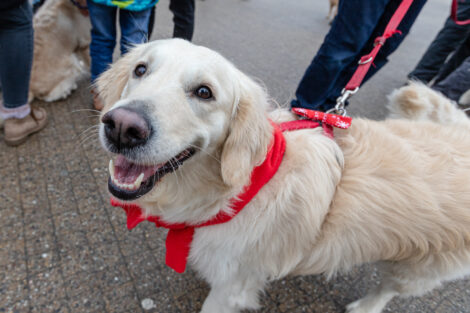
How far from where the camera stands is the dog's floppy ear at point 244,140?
59.4 inches

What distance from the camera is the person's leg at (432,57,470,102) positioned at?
3938mm

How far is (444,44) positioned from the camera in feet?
14.3

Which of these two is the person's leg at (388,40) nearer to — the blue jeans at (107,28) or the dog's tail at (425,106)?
the dog's tail at (425,106)

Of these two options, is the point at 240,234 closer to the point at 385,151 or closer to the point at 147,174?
the point at 147,174

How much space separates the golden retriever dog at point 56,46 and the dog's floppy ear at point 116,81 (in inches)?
76.3

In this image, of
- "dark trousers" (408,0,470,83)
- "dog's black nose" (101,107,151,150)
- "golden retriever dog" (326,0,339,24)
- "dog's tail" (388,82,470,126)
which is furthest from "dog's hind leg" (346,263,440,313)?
"golden retriever dog" (326,0,339,24)

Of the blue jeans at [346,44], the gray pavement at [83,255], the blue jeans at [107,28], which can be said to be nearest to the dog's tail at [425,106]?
the blue jeans at [346,44]

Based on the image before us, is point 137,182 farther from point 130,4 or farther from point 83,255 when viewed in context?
point 130,4

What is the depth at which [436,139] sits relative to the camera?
1.77 meters

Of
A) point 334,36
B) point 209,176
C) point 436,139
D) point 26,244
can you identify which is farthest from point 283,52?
point 26,244

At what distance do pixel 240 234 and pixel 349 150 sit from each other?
84 cm

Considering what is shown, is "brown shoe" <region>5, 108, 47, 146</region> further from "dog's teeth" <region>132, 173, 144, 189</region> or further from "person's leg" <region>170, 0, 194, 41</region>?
"dog's teeth" <region>132, 173, 144, 189</region>

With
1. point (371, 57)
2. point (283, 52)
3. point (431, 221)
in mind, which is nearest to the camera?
point (431, 221)

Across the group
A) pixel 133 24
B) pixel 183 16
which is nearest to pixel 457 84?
pixel 183 16
